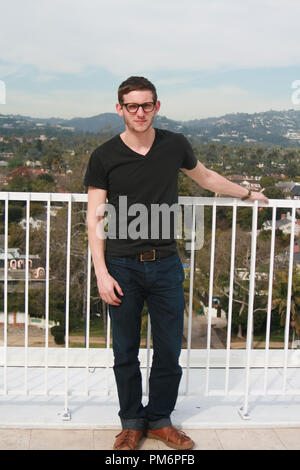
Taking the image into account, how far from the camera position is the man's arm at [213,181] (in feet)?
6.97

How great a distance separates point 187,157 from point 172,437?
45.2 inches

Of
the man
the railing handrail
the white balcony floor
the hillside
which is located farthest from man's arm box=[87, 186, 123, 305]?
the hillside

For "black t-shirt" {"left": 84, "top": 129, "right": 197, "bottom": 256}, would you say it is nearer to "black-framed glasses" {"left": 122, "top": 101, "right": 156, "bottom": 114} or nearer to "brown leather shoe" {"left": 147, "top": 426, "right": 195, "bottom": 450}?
"black-framed glasses" {"left": 122, "top": 101, "right": 156, "bottom": 114}

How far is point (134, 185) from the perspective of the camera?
1.92 meters

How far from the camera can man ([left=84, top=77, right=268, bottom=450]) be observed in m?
1.92

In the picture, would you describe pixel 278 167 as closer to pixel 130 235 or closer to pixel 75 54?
pixel 130 235

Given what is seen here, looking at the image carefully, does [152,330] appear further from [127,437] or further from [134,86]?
[134,86]

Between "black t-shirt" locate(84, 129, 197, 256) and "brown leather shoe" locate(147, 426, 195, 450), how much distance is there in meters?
0.77

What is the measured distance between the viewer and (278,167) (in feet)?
93.4

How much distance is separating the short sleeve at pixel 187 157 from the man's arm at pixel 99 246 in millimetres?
350

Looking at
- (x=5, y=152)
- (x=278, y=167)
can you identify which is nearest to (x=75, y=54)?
(x=5, y=152)

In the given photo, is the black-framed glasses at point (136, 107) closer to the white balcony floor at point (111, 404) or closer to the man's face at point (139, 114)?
the man's face at point (139, 114)

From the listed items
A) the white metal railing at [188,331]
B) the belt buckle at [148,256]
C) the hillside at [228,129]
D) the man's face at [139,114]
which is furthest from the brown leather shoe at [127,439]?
the hillside at [228,129]
